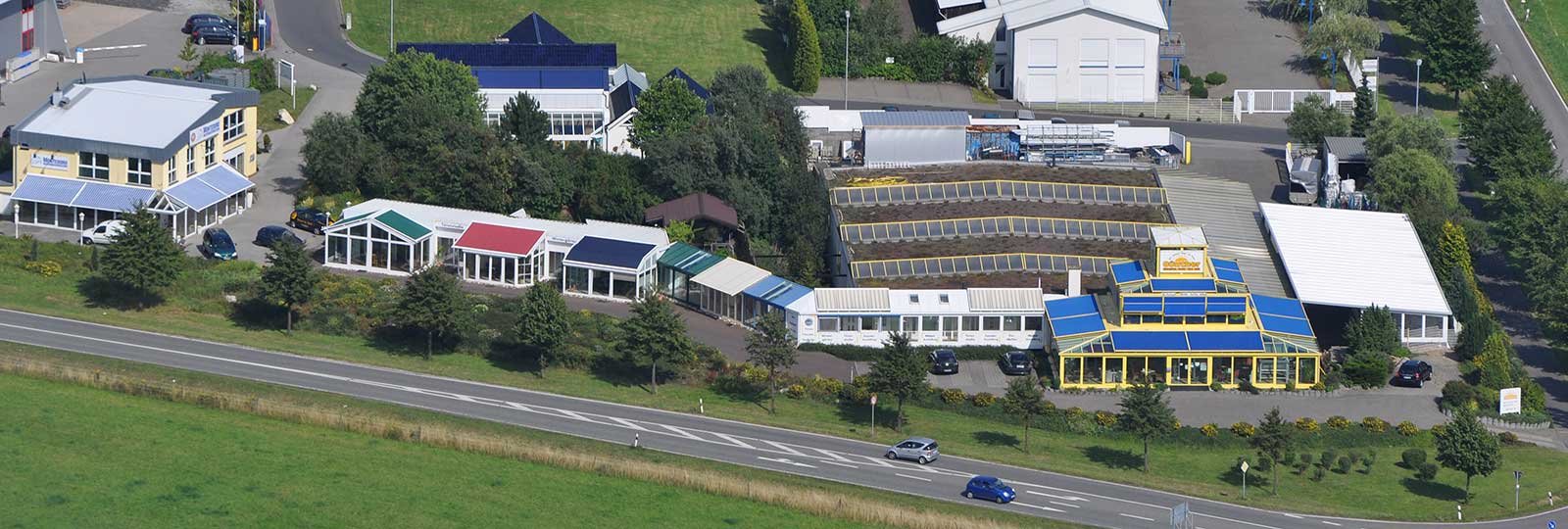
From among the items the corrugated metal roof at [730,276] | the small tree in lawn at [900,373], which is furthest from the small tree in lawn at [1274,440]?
the corrugated metal roof at [730,276]

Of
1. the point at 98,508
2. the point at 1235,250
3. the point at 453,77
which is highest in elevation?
the point at 453,77

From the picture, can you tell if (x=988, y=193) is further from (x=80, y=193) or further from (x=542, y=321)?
(x=80, y=193)

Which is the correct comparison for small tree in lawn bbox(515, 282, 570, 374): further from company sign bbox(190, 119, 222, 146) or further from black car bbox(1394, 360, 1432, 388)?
black car bbox(1394, 360, 1432, 388)

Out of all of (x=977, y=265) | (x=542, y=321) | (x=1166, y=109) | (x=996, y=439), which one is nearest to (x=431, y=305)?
(x=542, y=321)

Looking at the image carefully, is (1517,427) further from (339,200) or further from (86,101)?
(86,101)

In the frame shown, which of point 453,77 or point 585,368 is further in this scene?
point 453,77

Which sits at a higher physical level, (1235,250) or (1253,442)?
(1235,250)

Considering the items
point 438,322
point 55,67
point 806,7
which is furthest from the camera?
point 806,7

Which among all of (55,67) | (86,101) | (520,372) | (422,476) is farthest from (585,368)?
(55,67)
